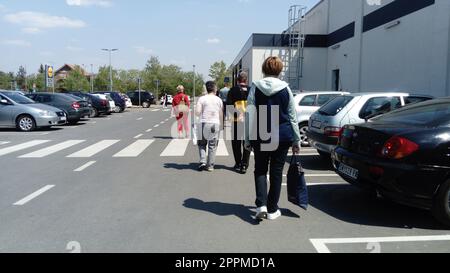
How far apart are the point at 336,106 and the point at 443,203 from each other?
4193 mm

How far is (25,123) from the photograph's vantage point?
16.2 metres

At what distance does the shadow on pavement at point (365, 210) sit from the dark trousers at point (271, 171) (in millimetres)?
880

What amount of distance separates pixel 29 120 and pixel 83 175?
9954mm

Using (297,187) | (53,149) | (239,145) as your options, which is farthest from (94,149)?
(297,187)

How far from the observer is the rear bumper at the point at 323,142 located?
8.16m

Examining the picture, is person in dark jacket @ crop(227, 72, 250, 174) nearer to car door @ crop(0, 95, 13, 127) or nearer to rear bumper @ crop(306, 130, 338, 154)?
rear bumper @ crop(306, 130, 338, 154)

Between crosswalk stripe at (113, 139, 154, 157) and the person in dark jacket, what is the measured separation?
3.08 m

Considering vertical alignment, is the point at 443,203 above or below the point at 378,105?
below

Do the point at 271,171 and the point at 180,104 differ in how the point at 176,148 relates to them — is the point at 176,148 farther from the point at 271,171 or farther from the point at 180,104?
the point at 271,171

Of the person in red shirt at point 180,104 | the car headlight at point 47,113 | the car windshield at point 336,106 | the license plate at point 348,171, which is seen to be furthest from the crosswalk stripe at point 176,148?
the car headlight at point 47,113

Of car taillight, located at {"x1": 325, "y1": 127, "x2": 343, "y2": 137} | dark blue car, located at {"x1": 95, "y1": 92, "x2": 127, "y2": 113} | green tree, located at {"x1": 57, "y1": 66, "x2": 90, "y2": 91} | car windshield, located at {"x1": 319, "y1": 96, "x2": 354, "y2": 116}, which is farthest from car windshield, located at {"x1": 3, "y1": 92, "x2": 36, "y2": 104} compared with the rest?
green tree, located at {"x1": 57, "y1": 66, "x2": 90, "y2": 91}

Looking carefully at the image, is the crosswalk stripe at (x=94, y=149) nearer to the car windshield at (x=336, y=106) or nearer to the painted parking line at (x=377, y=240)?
the car windshield at (x=336, y=106)

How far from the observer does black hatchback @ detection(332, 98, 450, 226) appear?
468 cm
